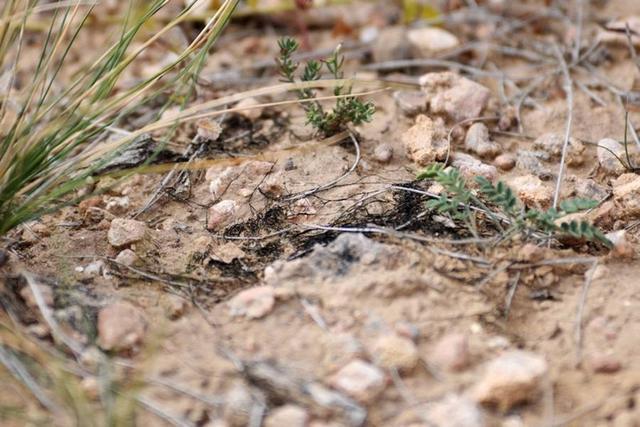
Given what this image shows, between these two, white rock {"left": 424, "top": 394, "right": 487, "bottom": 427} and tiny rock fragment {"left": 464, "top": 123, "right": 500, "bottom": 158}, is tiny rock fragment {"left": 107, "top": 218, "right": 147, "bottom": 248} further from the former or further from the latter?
tiny rock fragment {"left": 464, "top": 123, "right": 500, "bottom": 158}

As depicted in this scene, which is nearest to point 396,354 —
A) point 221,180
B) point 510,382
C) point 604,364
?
point 510,382

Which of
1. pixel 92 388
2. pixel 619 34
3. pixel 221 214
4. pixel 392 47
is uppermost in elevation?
pixel 92 388

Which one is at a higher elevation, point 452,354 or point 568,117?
point 452,354

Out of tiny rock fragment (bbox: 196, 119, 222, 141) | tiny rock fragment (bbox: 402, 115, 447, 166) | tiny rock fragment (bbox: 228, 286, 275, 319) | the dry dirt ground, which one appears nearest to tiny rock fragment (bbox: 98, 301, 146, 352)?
the dry dirt ground

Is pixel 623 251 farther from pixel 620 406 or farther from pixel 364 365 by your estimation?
pixel 364 365

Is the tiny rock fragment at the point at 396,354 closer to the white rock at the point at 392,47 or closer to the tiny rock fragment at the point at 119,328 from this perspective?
the tiny rock fragment at the point at 119,328

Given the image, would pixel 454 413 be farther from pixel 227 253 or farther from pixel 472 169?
pixel 472 169

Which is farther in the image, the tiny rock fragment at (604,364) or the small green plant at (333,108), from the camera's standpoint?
the small green plant at (333,108)

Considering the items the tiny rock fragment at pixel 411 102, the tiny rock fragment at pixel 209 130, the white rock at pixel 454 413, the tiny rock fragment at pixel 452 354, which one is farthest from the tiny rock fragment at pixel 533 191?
the tiny rock fragment at pixel 209 130
